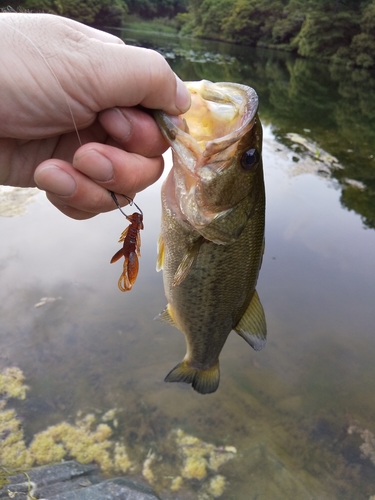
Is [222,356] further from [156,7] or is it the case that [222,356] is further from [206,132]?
[156,7]

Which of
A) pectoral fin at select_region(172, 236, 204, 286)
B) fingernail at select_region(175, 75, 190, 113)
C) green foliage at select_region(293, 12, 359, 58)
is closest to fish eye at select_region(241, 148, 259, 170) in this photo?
fingernail at select_region(175, 75, 190, 113)

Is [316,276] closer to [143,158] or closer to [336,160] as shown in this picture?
[143,158]

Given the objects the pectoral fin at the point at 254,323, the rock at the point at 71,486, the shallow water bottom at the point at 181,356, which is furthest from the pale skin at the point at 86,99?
the shallow water bottom at the point at 181,356

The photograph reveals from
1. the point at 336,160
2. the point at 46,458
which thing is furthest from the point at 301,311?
the point at 336,160

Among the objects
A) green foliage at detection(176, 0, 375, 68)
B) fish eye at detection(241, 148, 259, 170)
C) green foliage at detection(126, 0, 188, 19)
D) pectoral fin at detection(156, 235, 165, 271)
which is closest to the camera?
fish eye at detection(241, 148, 259, 170)

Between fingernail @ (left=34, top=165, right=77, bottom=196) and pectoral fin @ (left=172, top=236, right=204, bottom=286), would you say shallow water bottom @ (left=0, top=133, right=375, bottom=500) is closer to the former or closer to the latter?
pectoral fin @ (left=172, top=236, right=204, bottom=286)

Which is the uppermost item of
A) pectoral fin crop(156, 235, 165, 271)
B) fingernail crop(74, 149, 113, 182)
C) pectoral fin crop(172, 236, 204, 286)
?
fingernail crop(74, 149, 113, 182)
